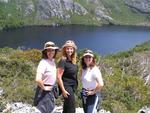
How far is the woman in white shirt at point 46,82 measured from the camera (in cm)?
1291

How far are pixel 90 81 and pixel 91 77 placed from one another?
147mm

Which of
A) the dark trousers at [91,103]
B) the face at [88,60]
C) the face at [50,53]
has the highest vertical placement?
the face at [50,53]

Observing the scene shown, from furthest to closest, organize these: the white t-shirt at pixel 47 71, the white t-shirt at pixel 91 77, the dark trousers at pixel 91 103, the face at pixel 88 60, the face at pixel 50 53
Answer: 1. the dark trousers at pixel 91 103
2. the face at pixel 88 60
3. the white t-shirt at pixel 91 77
4. the face at pixel 50 53
5. the white t-shirt at pixel 47 71

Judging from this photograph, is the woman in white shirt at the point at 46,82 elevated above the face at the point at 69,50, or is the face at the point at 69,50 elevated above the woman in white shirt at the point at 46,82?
the face at the point at 69,50

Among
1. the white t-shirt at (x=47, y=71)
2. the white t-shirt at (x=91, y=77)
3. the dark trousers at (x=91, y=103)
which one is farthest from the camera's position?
the dark trousers at (x=91, y=103)

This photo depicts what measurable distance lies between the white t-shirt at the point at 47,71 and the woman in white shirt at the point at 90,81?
3.37ft

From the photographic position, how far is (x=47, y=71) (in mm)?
12992

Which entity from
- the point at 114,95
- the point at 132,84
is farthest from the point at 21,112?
the point at 132,84

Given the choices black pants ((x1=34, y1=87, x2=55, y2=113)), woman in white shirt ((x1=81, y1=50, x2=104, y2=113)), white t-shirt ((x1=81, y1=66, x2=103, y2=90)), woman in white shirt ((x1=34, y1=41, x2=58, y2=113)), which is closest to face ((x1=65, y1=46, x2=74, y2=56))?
woman in white shirt ((x1=34, y1=41, x2=58, y2=113))

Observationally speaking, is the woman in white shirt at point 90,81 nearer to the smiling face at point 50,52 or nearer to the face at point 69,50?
the face at point 69,50

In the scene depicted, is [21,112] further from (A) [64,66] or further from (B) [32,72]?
(B) [32,72]

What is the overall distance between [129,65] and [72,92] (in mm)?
81471

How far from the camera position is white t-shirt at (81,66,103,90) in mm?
13297

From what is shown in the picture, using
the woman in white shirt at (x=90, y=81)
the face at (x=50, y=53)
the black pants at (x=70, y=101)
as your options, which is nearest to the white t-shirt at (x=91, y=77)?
the woman in white shirt at (x=90, y=81)
